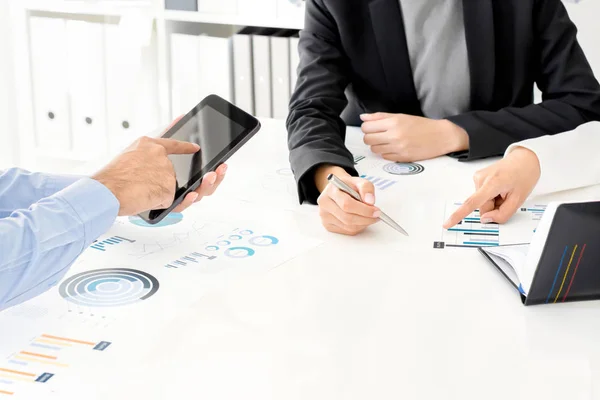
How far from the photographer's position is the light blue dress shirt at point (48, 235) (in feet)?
2.57

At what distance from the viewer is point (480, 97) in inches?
59.2

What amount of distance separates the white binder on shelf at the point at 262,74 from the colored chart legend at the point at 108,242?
127 centimetres

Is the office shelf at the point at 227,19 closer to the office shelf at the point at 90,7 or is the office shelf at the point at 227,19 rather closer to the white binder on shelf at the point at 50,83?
the office shelf at the point at 90,7

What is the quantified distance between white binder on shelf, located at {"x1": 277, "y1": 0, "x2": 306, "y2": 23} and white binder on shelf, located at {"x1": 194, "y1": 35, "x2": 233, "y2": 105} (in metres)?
0.17

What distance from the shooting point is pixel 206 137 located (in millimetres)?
1104

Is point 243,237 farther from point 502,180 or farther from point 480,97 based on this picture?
point 480,97

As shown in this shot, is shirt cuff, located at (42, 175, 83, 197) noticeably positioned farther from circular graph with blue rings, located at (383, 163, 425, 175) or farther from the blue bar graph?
circular graph with blue rings, located at (383, 163, 425, 175)

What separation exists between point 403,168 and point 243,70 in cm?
107

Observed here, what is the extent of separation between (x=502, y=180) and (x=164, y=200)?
47 centimetres

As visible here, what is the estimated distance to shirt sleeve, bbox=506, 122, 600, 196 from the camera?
3.86 ft

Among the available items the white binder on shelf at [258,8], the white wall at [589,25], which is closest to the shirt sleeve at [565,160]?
the white wall at [589,25]

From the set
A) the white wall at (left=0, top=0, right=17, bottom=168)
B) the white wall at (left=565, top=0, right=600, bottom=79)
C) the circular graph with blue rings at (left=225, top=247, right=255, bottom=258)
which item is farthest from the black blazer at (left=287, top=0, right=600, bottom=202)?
the white wall at (left=0, top=0, right=17, bottom=168)

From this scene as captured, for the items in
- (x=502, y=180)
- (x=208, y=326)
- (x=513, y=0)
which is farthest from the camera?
(x=513, y=0)

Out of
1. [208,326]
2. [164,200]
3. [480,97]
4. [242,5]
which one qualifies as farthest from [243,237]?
[242,5]
